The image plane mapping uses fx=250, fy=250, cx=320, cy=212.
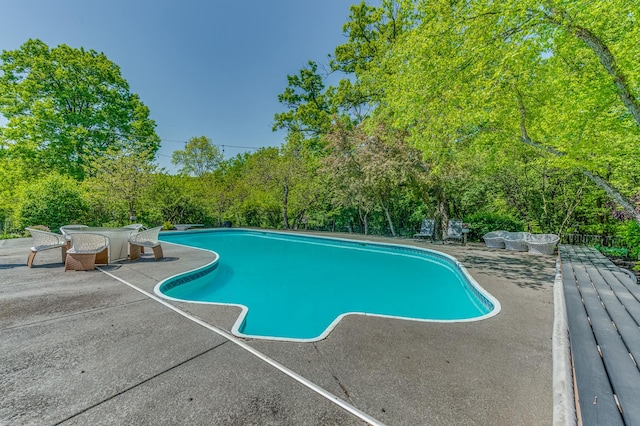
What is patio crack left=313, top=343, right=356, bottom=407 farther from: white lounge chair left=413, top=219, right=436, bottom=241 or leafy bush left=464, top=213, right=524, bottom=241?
leafy bush left=464, top=213, right=524, bottom=241

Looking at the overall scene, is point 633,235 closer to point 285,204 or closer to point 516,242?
point 516,242

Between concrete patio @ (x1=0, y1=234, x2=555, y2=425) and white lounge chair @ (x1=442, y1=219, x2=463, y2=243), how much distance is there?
667 centimetres

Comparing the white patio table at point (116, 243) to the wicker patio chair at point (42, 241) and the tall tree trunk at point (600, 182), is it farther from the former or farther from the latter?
the tall tree trunk at point (600, 182)

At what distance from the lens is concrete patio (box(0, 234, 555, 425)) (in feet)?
5.10

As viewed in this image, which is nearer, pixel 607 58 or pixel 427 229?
pixel 607 58

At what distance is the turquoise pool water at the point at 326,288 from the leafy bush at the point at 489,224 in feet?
11.6

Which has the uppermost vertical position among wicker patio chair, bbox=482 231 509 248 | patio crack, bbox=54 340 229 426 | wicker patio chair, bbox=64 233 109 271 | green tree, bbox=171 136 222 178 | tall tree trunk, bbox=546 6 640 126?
green tree, bbox=171 136 222 178

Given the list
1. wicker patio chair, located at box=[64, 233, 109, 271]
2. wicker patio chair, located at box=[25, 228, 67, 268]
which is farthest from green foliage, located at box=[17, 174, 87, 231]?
wicker patio chair, located at box=[64, 233, 109, 271]

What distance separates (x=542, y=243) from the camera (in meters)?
7.20

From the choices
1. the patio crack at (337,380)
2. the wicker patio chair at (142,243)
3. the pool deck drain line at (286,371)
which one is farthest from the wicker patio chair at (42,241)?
the patio crack at (337,380)

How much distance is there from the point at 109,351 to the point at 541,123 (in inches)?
A: 372

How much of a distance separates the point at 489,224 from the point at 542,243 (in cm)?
297

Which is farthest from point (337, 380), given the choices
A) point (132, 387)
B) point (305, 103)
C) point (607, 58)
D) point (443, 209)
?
point (305, 103)

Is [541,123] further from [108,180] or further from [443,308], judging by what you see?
[108,180]
